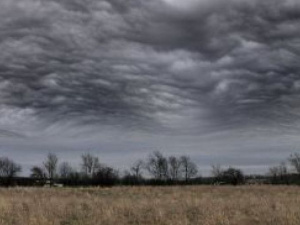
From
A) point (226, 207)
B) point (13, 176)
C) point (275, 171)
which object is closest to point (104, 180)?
point (13, 176)

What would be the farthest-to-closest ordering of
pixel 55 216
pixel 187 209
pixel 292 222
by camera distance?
pixel 187 209 → pixel 55 216 → pixel 292 222

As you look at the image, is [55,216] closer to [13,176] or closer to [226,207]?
[226,207]

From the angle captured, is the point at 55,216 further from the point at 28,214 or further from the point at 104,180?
the point at 104,180

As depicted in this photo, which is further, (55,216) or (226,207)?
(226,207)

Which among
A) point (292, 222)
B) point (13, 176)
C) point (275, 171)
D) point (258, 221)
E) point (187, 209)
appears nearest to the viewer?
point (292, 222)

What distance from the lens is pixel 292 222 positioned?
1515 cm

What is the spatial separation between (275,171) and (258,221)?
441ft

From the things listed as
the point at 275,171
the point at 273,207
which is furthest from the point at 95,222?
the point at 275,171

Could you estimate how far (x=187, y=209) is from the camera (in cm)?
2003

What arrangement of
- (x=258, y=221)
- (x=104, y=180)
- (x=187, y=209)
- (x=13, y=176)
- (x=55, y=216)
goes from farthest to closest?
(x=13, y=176), (x=104, y=180), (x=187, y=209), (x=55, y=216), (x=258, y=221)

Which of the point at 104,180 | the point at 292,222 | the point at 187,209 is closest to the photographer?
the point at 292,222

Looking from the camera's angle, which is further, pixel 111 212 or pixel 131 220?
pixel 111 212

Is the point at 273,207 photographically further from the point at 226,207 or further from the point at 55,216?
the point at 55,216

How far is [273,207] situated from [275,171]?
12968cm
